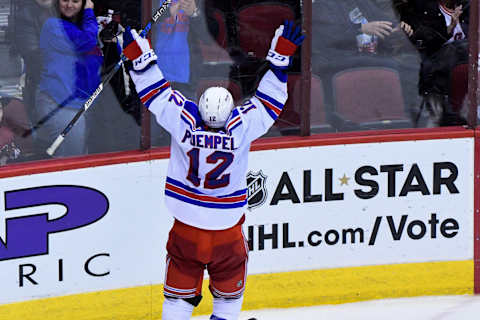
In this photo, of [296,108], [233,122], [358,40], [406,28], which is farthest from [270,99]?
[406,28]

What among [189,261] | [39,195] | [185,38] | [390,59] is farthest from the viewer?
[390,59]

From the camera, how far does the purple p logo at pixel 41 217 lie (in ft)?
17.2

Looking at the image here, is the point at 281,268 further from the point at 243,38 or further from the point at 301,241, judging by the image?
the point at 243,38

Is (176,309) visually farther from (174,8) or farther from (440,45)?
(440,45)

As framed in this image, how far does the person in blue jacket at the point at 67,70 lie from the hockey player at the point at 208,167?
692mm

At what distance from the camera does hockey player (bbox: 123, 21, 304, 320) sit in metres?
4.78

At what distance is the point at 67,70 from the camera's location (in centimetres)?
545

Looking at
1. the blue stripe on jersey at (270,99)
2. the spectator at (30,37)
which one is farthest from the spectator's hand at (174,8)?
the blue stripe on jersey at (270,99)

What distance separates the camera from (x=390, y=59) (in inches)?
239

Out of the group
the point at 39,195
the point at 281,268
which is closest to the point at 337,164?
the point at 281,268

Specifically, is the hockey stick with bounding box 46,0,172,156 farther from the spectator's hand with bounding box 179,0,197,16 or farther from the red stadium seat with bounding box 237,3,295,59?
the red stadium seat with bounding box 237,3,295,59

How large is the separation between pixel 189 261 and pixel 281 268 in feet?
3.57

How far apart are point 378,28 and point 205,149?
68.2 inches

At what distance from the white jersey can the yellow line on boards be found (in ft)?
2.91
